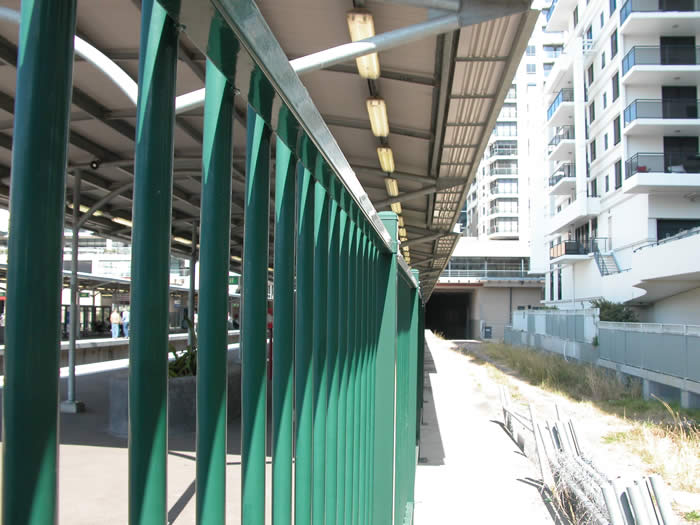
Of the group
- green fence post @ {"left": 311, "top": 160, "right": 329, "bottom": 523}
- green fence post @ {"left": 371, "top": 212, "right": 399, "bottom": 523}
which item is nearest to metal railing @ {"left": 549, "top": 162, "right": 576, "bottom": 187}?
green fence post @ {"left": 371, "top": 212, "right": 399, "bottom": 523}

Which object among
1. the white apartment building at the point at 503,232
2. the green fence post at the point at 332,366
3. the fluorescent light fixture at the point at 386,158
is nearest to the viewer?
the green fence post at the point at 332,366

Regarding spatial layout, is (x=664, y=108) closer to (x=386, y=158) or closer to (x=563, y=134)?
(x=563, y=134)

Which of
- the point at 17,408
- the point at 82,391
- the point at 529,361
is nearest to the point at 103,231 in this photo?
the point at 82,391

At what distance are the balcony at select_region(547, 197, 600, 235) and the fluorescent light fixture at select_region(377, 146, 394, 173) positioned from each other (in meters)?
38.7

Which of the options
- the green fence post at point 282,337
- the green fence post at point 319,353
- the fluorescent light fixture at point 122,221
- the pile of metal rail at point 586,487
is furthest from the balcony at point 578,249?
the green fence post at point 282,337

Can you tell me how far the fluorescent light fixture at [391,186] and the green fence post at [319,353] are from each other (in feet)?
33.4

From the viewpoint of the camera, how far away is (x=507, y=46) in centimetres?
633

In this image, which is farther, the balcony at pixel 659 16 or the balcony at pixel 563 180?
the balcony at pixel 563 180

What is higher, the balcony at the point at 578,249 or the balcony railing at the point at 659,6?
the balcony railing at the point at 659,6

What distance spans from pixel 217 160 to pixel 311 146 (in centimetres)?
51

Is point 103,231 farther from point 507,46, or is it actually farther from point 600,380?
point 600,380

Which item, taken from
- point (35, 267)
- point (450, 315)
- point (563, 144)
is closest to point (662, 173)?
point (563, 144)

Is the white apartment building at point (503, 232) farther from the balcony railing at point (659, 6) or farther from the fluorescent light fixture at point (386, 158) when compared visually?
the fluorescent light fixture at point (386, 158)

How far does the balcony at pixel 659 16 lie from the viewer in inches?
1503
